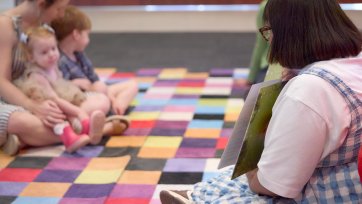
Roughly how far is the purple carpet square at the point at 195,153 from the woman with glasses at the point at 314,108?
2.89 ft

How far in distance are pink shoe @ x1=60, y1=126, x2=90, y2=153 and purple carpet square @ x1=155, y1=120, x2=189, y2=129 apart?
1.20 ft

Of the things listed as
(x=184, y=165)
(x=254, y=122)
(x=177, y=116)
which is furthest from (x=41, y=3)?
(x=254, y=122)

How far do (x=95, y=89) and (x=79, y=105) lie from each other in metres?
0.19

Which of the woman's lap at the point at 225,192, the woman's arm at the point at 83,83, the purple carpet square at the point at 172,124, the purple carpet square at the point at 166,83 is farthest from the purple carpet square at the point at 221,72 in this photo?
the woman's lap at the point at 225,192

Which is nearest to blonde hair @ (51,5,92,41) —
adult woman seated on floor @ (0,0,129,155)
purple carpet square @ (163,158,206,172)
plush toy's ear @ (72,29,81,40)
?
plush toy's ear @ (72,29,81,40)

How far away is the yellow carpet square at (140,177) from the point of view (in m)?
1.86

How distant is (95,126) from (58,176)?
27cm

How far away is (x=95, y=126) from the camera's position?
7.00 feet

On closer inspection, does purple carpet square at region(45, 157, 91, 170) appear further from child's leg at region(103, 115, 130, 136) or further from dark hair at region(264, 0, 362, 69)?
dark hair at region(264, 0, 362, 69)

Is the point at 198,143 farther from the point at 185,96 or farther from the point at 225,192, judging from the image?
the point at 225,192

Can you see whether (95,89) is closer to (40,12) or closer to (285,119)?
(40,12)

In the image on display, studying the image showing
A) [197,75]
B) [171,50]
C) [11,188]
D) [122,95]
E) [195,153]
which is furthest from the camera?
[171,50]

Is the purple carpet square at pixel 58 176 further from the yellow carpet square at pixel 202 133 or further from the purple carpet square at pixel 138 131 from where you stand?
the yellow carpet square at pixel 202 133

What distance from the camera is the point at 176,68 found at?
3.17 m
